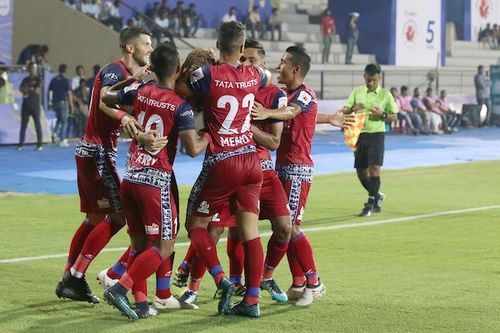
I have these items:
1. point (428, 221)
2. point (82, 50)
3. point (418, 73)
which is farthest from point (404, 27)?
point (428, 221)

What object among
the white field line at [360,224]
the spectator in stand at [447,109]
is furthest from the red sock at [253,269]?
the spectator in stand at [447,109]

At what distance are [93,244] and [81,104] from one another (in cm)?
1977

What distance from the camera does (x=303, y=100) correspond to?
32.5 feet

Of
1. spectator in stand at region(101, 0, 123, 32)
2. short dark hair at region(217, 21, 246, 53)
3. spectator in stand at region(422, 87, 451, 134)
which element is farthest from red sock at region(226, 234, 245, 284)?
spectator in stand at region(422, 87, 451, 134)

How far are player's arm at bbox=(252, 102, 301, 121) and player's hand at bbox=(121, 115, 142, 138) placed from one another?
36.7 inches

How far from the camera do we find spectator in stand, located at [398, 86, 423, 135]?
36.9 meters

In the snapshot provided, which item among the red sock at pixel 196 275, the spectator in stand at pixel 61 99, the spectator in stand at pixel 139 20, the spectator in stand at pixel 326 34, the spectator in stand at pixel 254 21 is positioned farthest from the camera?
the spectator in stand at pixel 326 34

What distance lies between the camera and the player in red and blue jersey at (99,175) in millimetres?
9602

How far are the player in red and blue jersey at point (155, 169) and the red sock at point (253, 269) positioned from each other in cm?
60

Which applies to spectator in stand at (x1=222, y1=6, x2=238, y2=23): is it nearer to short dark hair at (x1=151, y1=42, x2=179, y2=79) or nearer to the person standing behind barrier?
the person standing behind barrier

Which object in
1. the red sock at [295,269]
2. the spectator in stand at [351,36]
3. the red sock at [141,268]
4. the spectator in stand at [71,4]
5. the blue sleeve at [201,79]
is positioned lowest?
the red sock at [295,269]

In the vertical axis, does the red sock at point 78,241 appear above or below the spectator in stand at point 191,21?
below

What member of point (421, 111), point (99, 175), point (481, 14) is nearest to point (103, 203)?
point (99, 175)

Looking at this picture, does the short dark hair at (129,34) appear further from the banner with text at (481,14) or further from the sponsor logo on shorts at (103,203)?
the banner with text at (481,14)
